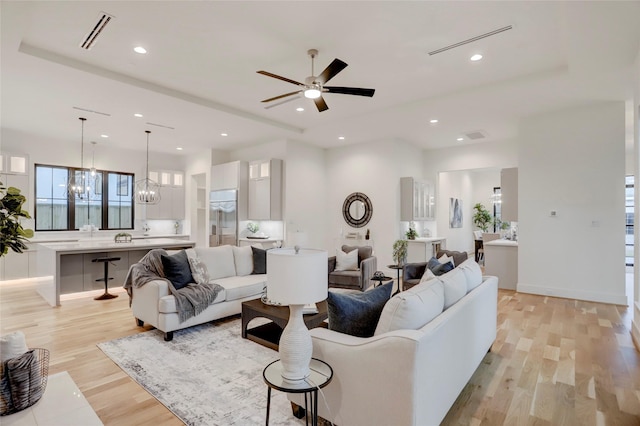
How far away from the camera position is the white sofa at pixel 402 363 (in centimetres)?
162

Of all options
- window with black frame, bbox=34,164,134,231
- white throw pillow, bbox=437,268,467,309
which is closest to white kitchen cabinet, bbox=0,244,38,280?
window with black frame, bbox=34,164,134,231

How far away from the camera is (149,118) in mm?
5859

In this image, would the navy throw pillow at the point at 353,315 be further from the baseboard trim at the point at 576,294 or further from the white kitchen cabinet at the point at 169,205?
the white kitchen cabinet at the point at 169,205

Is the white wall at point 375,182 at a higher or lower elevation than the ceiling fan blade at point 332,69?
lower

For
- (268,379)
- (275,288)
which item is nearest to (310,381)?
(268,379)

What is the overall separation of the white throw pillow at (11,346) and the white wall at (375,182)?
6.26 metres

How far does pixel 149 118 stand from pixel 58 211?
380cm

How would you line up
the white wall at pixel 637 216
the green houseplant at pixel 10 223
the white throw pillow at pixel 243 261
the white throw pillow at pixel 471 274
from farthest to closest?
the white throw pillow at pixel 243 261, the white wall at pixel 637 216, the white throw pillow at pixel 471 274, the green houseplant at pixel 10 223

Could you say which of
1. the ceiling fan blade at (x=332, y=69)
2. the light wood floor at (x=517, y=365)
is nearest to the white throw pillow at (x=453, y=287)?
the light wood floor at (x=517, y=365)

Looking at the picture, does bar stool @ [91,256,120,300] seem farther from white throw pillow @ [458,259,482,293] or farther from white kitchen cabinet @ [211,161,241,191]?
white throw pillow @ [458,259,482,293]

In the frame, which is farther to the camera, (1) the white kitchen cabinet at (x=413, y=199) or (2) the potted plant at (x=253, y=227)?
(2) the potted plant at (x=253, y=227)

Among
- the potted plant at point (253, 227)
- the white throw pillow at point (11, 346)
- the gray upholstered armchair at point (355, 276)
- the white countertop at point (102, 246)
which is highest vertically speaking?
the potted plant at point (253, 227)

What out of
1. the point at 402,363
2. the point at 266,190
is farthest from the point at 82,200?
the point at 402,363

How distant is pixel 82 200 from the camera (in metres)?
7.88
